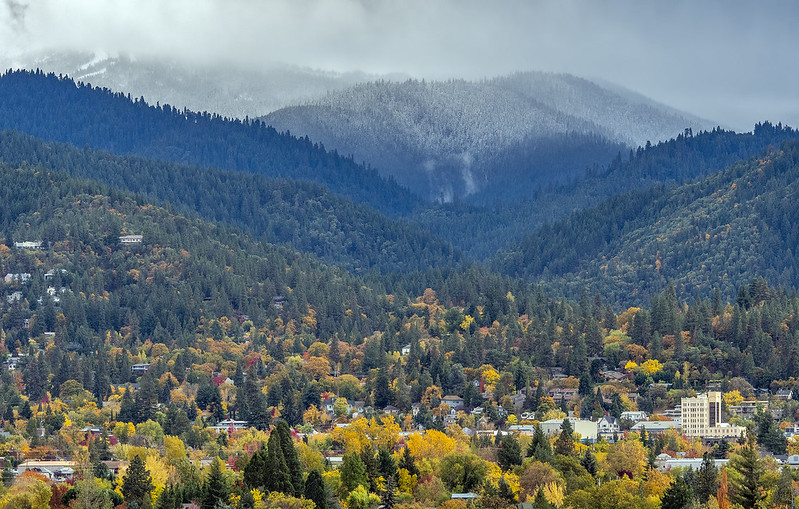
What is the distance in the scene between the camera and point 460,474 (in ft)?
446

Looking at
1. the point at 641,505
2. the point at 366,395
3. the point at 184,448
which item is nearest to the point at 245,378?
the point at 366,395

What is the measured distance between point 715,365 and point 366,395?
33.1m

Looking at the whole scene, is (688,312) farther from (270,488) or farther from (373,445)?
(270,488)

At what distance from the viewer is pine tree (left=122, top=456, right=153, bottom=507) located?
417ft

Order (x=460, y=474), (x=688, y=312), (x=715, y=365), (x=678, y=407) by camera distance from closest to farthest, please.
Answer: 1. (x=460, y=474)
2. (x=678, y=407)
3. (x=715, y=365)
4. (x=688, y=312)

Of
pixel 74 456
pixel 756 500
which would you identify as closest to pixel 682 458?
pixel 756 500

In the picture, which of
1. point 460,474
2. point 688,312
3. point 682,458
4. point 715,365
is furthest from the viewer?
point 688,312

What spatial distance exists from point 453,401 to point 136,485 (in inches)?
2469

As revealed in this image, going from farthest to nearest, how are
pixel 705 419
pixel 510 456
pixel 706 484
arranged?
pixel 705 419 → pixel 510 456 → pixel 706 484

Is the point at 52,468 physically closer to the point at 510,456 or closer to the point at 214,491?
the point at 214,491

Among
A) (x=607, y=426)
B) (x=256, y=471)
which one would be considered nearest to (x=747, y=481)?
(x=256, y=471)

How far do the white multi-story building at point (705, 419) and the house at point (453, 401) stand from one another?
77.3ft

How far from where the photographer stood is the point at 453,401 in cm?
18675

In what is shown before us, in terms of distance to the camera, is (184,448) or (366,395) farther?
(366,395)
